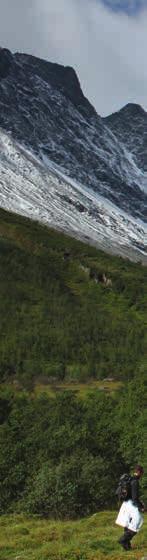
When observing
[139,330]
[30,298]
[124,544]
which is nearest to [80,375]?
[139,330]

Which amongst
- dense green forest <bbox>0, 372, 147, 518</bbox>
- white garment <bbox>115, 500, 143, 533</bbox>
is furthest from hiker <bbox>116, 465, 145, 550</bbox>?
dense green forest <bbox>0, 372, 147, 518</bbox>

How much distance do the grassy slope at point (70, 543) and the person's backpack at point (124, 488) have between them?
188 cm

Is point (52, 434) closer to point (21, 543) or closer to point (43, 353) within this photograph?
point (21, 543)

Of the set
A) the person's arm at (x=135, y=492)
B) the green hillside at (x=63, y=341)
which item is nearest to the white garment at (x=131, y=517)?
the person's arm at (x=135, y=492)

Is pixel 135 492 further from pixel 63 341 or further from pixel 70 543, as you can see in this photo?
pixel 63 341

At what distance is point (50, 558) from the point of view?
78.0 ft

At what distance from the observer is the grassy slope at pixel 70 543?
24184 mm

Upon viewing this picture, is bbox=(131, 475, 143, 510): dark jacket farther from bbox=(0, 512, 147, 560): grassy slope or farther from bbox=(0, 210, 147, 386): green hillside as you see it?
bbox=(0, 210, 147, 386): green hillside

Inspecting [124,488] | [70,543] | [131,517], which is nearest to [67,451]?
[70,543]

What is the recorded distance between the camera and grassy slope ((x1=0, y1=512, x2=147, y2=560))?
2418 centimetres

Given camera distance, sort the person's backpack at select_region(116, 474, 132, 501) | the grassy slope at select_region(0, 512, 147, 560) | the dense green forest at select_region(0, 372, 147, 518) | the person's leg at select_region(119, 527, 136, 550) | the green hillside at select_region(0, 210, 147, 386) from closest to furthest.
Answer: the person's backpack at select_region(116, 474, 132, 501), the person's leg at select_region(119, 527, 136, 550), the grassy slope at select_region(0, 512, 147, 560), the dense green forest at select_region(0, 372, 147, 518), the green hillside at select_region(0, 210, 147, 386)

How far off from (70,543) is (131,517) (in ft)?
20.2

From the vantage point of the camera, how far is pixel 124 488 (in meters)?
23.3

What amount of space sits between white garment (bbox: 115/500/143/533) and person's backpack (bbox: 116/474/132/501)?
249mm
